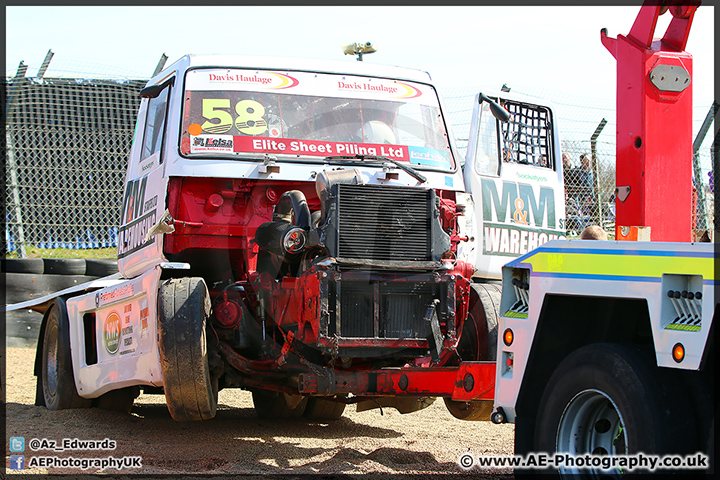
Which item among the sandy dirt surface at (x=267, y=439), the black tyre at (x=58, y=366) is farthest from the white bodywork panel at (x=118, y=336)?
the sandy dirt surface at (x=267, y=439)

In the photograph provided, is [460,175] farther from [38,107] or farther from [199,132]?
[38,107]

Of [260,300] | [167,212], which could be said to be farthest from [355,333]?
[167,212]

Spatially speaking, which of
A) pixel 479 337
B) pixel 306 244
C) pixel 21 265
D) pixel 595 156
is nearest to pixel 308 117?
pixel 306 244

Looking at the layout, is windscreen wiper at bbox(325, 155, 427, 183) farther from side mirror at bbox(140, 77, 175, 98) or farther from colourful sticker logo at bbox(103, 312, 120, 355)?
colourful sticker logo at bbox(103, 312, 120, 355)

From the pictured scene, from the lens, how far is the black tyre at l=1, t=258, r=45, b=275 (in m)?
12.0

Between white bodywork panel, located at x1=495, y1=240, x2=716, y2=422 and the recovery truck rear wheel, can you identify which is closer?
white bodywork panel, located at x1=495, y1=240, x2=716, y2=422

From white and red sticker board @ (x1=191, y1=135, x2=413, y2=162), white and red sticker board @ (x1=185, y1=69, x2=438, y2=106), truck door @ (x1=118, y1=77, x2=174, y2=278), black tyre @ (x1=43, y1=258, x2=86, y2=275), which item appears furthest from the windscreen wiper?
black tyre @ (x1=43, y1=258, x2=86, y2=275)

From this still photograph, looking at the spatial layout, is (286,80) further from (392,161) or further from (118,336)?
(118,336)

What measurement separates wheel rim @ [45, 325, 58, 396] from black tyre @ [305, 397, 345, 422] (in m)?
2.33

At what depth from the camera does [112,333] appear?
21.7 ft

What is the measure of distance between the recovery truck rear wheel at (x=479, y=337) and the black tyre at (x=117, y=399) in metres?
3.01

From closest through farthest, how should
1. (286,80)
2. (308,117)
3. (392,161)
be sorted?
(392,161) → (308,117) → (286,80)

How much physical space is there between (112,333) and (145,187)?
1.25 meters

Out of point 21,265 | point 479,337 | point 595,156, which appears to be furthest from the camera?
point 21,265
